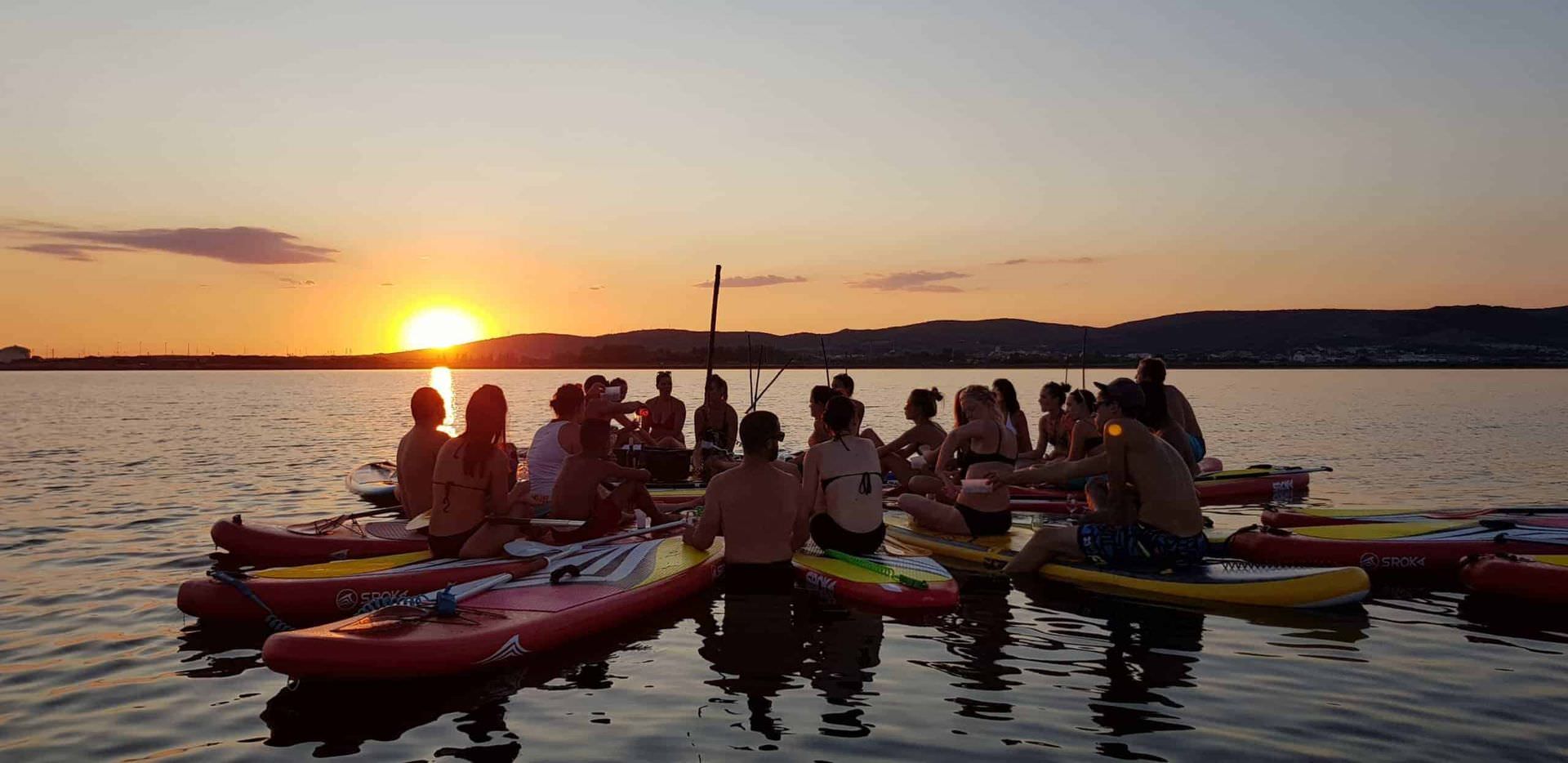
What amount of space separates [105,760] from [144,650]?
9.28 ft

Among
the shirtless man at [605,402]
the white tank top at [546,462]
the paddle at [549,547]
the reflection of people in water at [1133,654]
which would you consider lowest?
the reflection of people in water at [1133,654]

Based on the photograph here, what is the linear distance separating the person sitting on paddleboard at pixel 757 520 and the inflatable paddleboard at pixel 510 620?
0.68m

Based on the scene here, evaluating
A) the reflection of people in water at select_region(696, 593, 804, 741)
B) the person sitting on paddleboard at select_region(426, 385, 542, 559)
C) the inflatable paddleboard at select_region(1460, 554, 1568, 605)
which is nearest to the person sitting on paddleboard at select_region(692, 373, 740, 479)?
the reflection of people in water at select_region(696, 593, 804, 741)

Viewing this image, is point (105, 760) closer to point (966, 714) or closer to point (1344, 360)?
point (966, 714)

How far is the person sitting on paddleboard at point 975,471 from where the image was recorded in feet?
39.4

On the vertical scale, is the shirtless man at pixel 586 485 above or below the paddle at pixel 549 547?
above

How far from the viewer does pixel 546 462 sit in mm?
13289

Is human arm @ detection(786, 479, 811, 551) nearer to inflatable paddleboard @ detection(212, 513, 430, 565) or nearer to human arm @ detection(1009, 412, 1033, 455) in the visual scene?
inflatable paddleboard @ detection(212, 513, 430, 565)

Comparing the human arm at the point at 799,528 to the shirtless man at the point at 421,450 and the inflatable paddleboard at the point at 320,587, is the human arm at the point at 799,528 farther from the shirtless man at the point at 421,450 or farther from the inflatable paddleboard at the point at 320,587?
the shirtless man at the point at 421,450

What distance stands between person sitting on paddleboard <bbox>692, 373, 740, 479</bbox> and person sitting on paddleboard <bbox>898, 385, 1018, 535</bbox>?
5605 millimetres

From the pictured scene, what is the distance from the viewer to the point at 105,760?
257 inches

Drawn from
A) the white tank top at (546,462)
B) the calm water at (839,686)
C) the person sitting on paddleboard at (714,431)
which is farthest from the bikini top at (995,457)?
the person sitting on paddleboard at (714,431)

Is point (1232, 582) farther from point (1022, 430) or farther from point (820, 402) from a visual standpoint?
point (1022, 430)

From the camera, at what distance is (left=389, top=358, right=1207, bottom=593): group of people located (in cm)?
988
